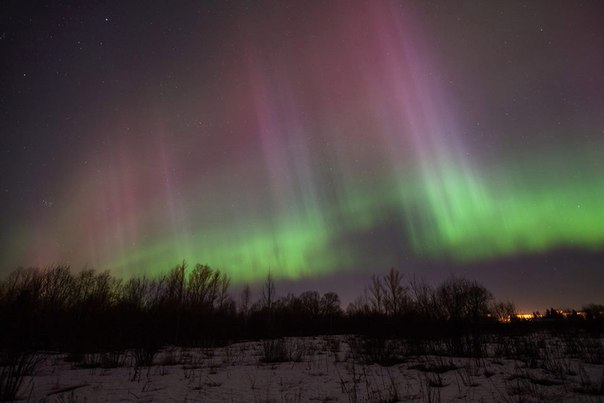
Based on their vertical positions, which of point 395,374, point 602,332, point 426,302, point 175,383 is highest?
point 426,302

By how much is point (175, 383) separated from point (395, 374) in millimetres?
6538

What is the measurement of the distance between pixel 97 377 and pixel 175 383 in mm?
3221

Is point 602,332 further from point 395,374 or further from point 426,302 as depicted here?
point 395,374

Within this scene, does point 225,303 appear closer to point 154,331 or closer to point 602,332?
point 154,331

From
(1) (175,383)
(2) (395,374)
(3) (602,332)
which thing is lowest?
(3) (602,332)

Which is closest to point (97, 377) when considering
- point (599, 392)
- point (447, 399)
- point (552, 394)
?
point (447, 399)

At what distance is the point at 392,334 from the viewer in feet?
53.3

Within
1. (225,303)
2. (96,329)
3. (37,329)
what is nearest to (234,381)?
(37,329)

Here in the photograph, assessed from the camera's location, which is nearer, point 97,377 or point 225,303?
point 97,377

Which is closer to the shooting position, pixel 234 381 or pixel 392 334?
pixel 234 381

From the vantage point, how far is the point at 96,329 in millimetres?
16516

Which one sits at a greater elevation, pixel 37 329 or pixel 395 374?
pixel 37 329

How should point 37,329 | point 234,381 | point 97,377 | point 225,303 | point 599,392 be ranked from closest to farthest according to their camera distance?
point 599,392 < point 37,329 < point 234,381 < point 97,377 < point 225,303

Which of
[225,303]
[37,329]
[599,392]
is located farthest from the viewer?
[225,303]
